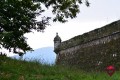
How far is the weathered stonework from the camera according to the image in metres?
19.5

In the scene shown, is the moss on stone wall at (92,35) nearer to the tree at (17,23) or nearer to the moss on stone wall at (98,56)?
the moss on stone wall at (98,56)

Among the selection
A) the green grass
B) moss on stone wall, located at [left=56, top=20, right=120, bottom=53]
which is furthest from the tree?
moss on stone wall, located at [left=56, top=20, right=120, bottom=53]

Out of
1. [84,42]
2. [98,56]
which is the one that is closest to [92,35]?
[98,56]

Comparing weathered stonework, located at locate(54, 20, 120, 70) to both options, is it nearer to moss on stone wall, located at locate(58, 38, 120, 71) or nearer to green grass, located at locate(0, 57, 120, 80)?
moss on stone wall, located at locate(58, 38, 120, 71)

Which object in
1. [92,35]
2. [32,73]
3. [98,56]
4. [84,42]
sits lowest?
[32,73]

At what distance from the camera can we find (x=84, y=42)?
22625mm

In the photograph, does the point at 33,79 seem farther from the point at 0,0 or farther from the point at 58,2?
the point at 58,2

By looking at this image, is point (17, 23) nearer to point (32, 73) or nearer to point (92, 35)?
point (32, 73)

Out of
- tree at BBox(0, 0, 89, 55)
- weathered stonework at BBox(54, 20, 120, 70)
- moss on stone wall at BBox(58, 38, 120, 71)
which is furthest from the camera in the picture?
weathered stonework at BBox(54, 20, 120, 70)

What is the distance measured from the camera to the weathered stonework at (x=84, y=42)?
19.5 metres

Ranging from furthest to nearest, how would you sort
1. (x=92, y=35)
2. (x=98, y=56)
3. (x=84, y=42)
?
(x=84, y=42), (x=92, y=35), (x=98, y=56)

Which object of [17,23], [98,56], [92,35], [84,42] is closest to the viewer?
[17,23]

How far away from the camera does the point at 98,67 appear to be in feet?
66.4

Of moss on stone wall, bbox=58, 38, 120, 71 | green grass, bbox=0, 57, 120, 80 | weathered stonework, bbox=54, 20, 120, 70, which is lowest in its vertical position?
green grass, bbox=0, 57, 120, 80
